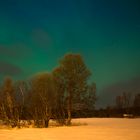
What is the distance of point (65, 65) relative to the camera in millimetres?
28672

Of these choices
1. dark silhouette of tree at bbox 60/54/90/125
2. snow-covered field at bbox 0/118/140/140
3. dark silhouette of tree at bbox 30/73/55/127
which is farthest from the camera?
dark silhouette of tree at bbox 60/54/90/125

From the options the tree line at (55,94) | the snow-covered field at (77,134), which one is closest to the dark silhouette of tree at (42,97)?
the tree line at (55,94)

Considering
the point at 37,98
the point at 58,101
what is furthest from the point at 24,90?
the point at 58,101

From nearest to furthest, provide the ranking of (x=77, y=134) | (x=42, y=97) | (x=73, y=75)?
1. (x=77, y=134)
2. (x=42, y=97)
3. (x=73, y=75)

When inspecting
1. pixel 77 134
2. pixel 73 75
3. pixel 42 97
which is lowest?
pixel 77 134

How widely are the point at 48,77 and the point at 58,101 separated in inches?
101

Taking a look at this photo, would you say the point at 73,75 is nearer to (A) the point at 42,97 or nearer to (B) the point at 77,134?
(A) the point at 42,97

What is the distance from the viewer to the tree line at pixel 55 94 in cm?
2741

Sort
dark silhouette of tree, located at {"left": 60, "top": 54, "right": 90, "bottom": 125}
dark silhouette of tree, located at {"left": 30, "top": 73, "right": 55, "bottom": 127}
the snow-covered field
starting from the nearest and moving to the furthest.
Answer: the snow-covered field → dark silhouette of tree, located at {"left": 30, "top": 73, "right": 55, "bottom": 127} → dark silhouette of tree, located at {"left": 60, "top": 54, "right": 90, "bottom": 125}

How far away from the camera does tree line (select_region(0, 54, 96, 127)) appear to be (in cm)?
2741

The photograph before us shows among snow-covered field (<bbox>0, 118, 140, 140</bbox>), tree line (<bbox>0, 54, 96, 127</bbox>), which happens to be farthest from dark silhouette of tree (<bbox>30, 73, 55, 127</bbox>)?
snow-covered field (<bbox>0, 118, 140, 140</bbox>)

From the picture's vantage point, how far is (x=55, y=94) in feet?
91.1

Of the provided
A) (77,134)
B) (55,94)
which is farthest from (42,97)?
(77,134)

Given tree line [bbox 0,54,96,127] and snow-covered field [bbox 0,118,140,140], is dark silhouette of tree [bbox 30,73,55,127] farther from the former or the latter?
snow-covered field [bbox 0,118,140,140]
